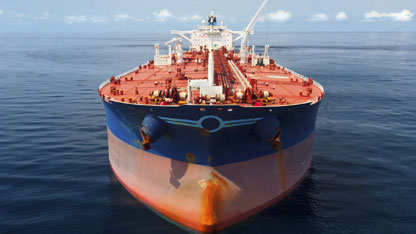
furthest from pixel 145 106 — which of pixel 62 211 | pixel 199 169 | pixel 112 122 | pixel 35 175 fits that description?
pixel 35 175

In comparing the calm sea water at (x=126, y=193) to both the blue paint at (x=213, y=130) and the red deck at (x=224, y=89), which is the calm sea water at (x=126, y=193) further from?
the red deck at (x=224, y=89)

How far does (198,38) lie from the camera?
5228cm

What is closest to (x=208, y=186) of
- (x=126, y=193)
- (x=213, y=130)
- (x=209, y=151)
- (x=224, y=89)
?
(x=209, y=151)

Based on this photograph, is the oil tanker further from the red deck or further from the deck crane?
the deck crane

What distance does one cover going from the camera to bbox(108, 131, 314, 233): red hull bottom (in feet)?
54.9

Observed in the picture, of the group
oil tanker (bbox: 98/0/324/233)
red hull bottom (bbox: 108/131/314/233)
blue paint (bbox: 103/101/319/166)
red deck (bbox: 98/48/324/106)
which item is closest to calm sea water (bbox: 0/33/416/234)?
red hull bottom (bbox: 108/131/314/233)

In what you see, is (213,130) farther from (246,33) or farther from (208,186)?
(246,33)

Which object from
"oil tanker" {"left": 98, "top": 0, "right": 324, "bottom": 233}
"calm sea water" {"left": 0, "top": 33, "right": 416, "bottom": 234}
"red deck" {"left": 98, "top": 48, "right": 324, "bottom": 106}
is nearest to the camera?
"oil tanker" {"left": 98, "top": 0, "right": 324, "bottom": 233}

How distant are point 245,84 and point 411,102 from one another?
35.5m

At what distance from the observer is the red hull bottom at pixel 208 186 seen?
54.9 feet

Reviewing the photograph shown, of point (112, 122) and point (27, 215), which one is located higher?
point (112, 122)

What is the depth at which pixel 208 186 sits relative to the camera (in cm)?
1672

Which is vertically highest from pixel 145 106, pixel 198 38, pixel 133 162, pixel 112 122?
pixel 198 38

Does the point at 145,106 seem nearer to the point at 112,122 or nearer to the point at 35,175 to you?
the point at 112,122
